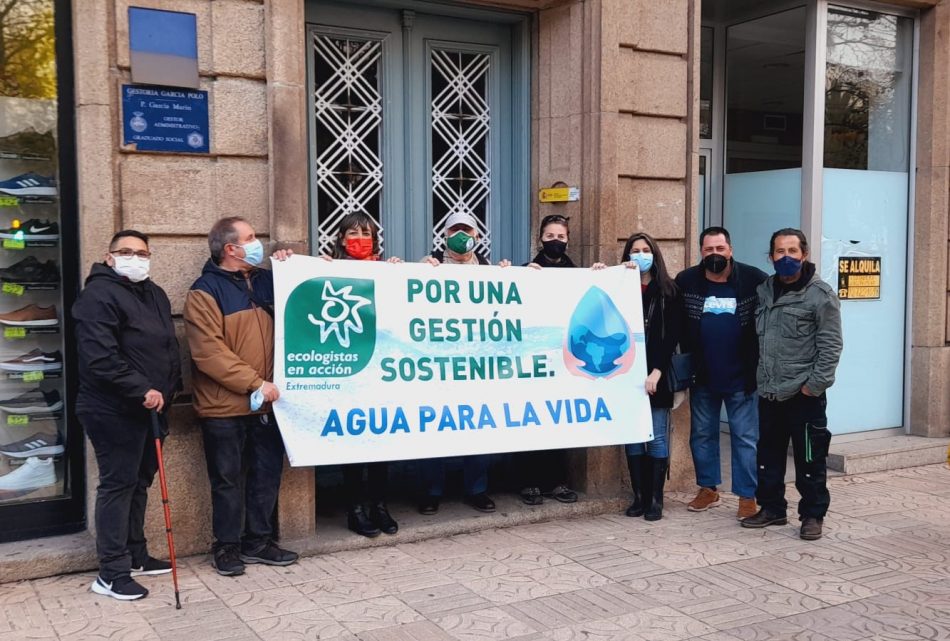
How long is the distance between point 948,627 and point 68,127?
5.36m

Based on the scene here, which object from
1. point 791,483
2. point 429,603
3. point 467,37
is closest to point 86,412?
point 429,603

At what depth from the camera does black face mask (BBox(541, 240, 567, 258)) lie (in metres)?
6.52

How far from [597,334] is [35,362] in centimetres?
346

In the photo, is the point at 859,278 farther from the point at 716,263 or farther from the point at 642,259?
the point at 642,259

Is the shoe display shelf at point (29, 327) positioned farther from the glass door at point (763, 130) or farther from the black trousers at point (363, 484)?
the glass door at point (763, 130)

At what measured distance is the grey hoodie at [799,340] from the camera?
5.88m

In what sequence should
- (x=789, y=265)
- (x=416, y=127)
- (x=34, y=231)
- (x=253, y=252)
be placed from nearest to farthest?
(x=253, y=252) → (x=34, y=231) → (x=789, y=265) → (x=416, y=127)

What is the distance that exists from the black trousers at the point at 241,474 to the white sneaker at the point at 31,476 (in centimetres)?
103

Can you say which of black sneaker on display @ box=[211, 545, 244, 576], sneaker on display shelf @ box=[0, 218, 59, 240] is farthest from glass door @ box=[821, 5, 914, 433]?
Answer: sneaker on display shelf @ box=[0, 218, 59, 240]

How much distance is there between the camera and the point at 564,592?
16.6 feet

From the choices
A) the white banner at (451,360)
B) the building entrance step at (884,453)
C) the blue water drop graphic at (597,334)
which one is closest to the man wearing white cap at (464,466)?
the white banner at (451,360)

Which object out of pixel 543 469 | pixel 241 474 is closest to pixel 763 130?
pixel 543 469

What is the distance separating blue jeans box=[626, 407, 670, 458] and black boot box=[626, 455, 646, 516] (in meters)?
0.06

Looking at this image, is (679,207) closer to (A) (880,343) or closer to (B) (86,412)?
(A) (880,343)
